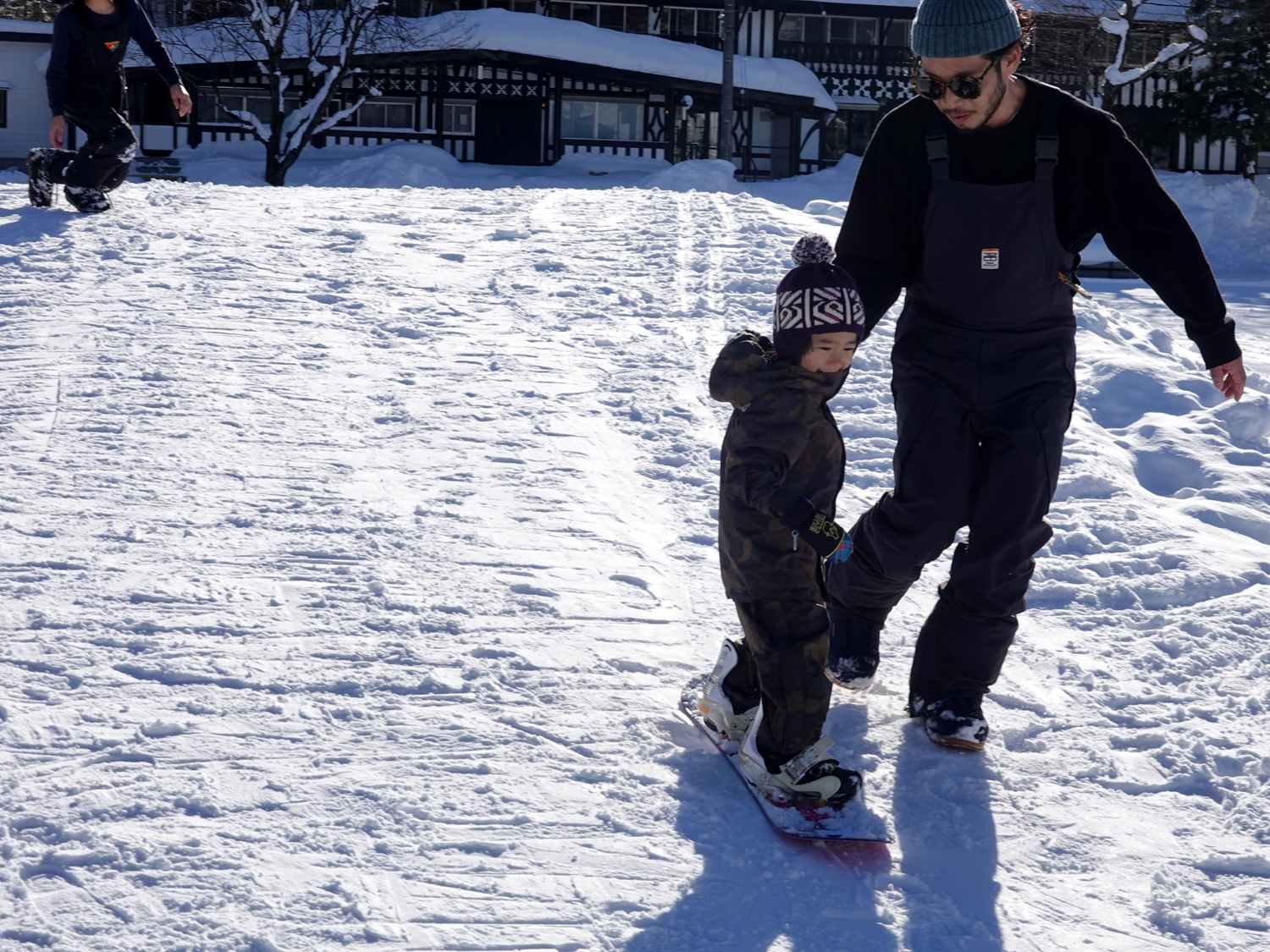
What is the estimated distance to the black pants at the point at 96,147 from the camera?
7977mm

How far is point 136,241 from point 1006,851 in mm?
7186

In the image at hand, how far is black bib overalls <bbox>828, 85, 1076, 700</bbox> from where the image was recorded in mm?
2877

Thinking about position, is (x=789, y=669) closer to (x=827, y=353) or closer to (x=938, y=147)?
(x=827, y=353)

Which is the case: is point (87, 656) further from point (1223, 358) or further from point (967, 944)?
point (1223, 358)

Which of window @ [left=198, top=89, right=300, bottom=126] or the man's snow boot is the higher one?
window @ [left=198, top=89, right=300, bottom=126]

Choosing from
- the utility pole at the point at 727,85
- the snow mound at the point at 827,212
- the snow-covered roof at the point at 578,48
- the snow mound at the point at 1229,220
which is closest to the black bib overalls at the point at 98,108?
the snow mound at the point at 827,212

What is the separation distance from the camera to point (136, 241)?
8.01m

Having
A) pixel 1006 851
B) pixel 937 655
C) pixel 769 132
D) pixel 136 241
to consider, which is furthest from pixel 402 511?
pixel 769 132

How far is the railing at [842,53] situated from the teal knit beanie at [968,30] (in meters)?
29.4

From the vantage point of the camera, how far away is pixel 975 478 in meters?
3.02

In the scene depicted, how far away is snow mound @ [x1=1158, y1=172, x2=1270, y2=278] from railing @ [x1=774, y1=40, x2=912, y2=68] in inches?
403

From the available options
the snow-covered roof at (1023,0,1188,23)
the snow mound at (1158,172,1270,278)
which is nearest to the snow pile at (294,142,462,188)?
the snow mound at (1158,172,1270,278)

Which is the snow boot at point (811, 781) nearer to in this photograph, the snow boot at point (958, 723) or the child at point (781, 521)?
the child at point (781, 521)

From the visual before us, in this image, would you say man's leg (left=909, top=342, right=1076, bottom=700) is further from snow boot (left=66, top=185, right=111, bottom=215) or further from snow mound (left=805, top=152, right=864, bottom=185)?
snow mound (left=805, top=152, right=864, bottom=185)
